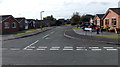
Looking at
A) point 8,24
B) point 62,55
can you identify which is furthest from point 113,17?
point 8,24

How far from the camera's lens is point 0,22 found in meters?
36.3

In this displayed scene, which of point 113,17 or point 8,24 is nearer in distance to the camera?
point 113,17

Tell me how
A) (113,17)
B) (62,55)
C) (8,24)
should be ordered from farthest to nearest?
1. (8,24)
2. (113,17)
3. (62,55)

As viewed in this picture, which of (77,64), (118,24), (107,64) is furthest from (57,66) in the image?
(118,24)

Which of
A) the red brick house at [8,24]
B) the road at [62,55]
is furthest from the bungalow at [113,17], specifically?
the red brick house at [8,24]

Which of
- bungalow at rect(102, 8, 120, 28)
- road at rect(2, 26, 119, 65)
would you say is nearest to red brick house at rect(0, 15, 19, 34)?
bungalow at rect(102, 8, 120, 28)

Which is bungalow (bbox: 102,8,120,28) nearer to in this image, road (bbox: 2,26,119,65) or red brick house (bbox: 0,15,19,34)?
road (bbox: 2,26,119,65)

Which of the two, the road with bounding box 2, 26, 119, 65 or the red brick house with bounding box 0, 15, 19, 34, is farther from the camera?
the red brick house with bounding box 0, 15, 19, 34

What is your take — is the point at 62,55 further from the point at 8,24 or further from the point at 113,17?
the point at 8,24

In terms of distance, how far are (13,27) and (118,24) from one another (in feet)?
87.2

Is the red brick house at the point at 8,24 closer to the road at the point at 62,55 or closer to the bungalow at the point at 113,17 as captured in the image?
the bungalow at the point at 113,17

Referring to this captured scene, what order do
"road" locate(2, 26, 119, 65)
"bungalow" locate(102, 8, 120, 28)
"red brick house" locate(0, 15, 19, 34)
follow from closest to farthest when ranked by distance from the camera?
"road" locate(2, 26, 119, 65)
"bungalow" locate(102, 8, 120, 28)
"red brick house" locate(0, 15, 19, 34)

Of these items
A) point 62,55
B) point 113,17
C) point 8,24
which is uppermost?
point 113,17

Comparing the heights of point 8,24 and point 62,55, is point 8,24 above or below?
above
